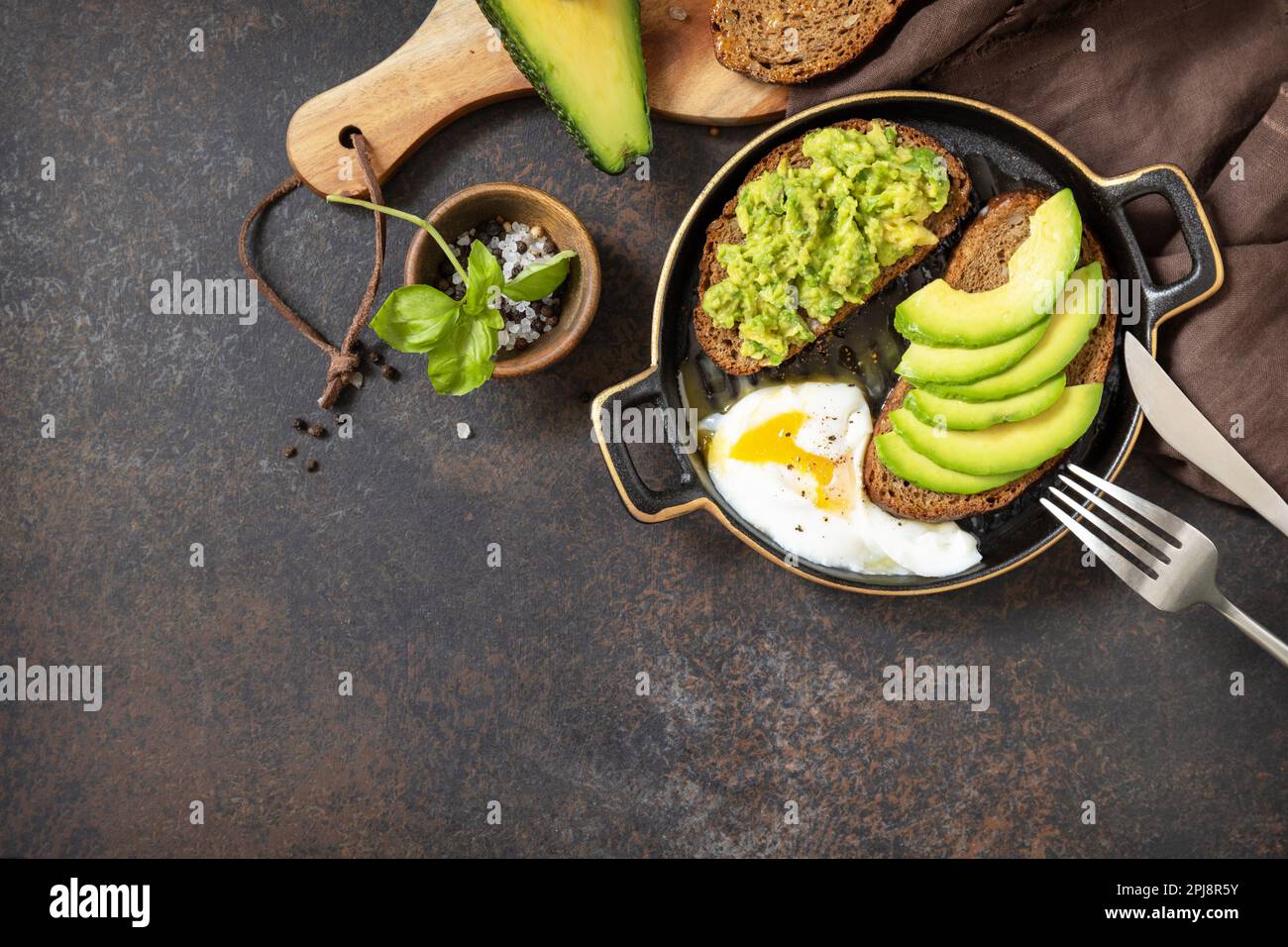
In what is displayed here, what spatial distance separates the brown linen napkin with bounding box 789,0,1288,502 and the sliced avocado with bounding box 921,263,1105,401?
32cm

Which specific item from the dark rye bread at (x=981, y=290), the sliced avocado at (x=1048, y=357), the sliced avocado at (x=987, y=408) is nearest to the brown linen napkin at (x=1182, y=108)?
the dark rye bread at (x=981, y=290)

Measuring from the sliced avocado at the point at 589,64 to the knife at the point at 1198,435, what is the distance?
1.30 m

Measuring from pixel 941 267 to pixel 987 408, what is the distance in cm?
47

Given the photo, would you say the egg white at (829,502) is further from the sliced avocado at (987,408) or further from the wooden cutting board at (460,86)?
the wooden cutting board at (460,86)

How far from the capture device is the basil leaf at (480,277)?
7.03 feet

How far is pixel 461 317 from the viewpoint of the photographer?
86.1 inches

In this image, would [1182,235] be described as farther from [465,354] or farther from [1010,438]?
[465,354]

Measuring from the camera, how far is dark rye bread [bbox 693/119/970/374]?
7.52 feet

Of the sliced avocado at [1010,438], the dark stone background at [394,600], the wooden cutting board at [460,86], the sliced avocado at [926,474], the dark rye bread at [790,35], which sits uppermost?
the dark rye bread at [790,35]

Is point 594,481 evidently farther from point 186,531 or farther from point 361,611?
point 186,531

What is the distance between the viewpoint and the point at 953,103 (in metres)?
2.24

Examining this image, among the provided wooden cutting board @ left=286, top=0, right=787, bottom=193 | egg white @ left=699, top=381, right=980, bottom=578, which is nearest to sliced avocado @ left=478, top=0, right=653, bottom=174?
wooden cutting board @ left=286, top=0, right=787, bottom=193

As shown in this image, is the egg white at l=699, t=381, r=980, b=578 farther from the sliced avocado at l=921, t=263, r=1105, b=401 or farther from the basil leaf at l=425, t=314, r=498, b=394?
the basil leaf at l=425, t=314, r=498, b=394
